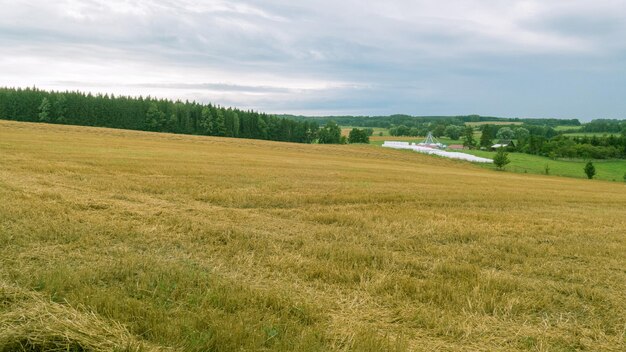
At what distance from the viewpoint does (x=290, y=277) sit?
6770 millimetres

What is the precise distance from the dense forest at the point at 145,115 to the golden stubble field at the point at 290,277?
9645 cm

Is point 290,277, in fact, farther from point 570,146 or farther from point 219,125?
point 219,125

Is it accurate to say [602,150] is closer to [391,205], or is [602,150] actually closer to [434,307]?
[391,205]

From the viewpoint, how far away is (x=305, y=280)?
6715mm

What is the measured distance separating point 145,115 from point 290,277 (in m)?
109

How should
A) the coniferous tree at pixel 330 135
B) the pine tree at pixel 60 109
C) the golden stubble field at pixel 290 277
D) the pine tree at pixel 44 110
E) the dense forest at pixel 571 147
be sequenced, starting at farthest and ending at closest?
the coniferous tree at pixel 330 135 < the pine tree at pixel 60 109 < the dense forest at pixel 571 147 < the pine tree at pixel 44 110 < the golden stubble field at pixel 290 277

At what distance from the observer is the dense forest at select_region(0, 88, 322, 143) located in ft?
310

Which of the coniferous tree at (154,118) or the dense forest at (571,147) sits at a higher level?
the coniferous tree at (154,118)

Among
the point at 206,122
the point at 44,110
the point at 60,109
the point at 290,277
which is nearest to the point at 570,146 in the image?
the point at 206,122

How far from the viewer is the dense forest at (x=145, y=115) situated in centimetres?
9450

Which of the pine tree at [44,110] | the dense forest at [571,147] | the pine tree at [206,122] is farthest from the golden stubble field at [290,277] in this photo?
the pine tree at [206,122]

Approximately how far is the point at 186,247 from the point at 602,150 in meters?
113

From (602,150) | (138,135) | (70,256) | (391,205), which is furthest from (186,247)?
(602,150)

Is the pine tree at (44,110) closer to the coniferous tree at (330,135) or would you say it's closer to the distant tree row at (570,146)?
the coniferous tree at (330,135)
